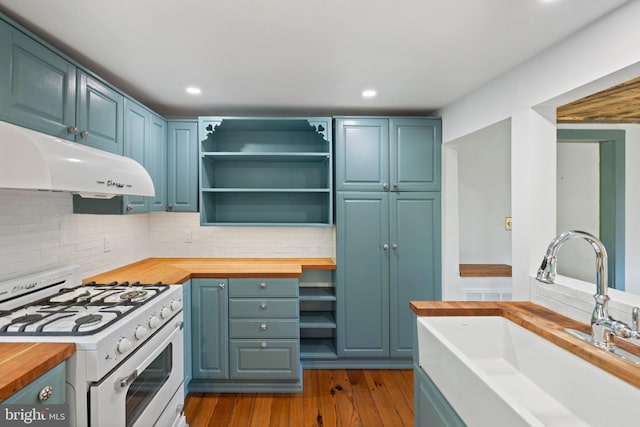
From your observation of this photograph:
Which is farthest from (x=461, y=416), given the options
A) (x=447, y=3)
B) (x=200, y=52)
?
(x=200, y=52)

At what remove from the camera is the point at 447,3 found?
1344 millimetres

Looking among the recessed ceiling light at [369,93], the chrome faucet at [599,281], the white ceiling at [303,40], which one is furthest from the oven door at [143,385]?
the recessed ceiling light at [369,93]

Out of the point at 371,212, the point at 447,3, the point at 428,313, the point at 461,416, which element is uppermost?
the point at 447,3

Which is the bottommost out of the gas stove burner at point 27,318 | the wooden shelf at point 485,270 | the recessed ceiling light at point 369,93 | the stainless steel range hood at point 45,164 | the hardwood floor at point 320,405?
the hardwood floor at point 320,405

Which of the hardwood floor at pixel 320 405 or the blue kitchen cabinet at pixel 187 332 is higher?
the blue kitchen cabinet at pixel 187 332

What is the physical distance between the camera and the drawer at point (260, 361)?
2428 mm

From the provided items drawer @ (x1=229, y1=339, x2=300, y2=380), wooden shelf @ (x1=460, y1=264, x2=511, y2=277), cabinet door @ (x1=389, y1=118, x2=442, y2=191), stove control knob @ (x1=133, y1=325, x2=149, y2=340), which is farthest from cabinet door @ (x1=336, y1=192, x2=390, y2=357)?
stove control knob @ (x1=133, y1=325, x2=149, y2=340)

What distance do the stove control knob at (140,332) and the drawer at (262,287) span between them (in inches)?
36.8

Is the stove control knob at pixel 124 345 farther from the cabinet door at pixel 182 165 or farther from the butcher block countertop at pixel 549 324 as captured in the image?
the cabinet door at pixel 182 165

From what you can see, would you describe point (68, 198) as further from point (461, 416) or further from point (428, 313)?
point (461, 416)

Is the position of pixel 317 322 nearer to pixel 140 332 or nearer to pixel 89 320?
pixel 140 332

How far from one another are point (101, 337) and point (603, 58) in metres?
2.45

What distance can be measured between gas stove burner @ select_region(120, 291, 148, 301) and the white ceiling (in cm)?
136

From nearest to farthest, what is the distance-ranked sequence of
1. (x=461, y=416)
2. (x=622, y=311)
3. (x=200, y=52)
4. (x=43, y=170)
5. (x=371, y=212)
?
(x=461, y=416), (x=43, y=170), (x=622, y=311), (x=200, y=52), (x=371, y=212)
